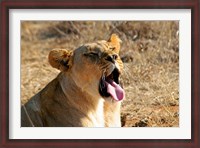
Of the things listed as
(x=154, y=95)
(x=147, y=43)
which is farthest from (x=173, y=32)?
(x=154, y=95)

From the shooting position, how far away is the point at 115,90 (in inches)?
231

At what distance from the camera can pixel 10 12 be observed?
595 centimetres

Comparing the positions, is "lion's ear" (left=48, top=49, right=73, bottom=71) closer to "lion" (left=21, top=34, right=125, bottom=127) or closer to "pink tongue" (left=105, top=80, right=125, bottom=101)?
"lion" (left=21, top=34, right=125, bottom=127)

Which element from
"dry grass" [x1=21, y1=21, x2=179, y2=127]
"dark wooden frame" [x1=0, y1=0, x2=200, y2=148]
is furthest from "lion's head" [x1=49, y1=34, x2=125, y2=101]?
"dry grass" [x1=21, y1=21, x2=179, y2=127]

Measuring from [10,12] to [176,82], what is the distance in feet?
4.35

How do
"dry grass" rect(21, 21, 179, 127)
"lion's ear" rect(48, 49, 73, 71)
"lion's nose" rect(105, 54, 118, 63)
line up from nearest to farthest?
1. "lion's nose" rect(105, 54, 118, 63)
2. "lion's ear" rect(48, 49, 73, 71)
3. "dry grass" rect(21, 21, 179, 127)

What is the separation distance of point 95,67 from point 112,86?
0.18 metres

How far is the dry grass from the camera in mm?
6605

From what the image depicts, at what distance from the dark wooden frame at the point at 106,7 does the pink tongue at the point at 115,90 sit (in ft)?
0.97

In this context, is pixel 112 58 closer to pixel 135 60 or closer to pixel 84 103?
pixel 84 103

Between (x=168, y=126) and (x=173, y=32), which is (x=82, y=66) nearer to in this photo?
(x=168, y=126)

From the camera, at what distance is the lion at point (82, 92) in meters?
5.89

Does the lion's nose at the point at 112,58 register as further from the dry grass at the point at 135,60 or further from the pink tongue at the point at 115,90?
the dry grass at the point at 135,60

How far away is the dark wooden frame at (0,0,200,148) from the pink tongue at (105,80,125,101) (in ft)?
0.97
